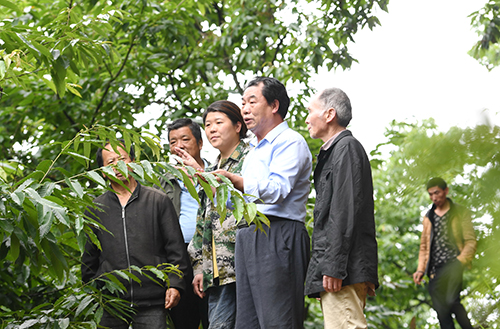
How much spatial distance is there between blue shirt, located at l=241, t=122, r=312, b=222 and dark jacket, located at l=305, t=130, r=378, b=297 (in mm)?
136

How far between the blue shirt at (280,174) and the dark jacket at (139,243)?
745 millimetres

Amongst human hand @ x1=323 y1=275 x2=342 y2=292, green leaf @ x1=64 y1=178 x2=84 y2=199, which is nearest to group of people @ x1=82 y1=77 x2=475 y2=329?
human hand @ x1=323 y1=275 x2=342 y2=292

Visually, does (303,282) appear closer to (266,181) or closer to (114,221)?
(266,181)

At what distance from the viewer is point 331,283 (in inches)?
93.1

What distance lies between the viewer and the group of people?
2426 millimetres

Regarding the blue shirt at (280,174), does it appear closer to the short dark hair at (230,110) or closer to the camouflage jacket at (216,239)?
the camouflage jacket at (216,239)

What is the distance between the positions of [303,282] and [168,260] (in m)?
1.02

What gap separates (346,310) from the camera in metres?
2.40

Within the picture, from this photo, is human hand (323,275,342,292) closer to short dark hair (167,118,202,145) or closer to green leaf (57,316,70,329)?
green leaf (57,316,70,329)

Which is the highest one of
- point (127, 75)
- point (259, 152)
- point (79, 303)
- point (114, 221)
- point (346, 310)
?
point (127, 75)

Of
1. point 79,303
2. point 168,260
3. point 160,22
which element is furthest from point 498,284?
point 160,22

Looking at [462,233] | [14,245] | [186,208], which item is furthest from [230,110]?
[462,233]

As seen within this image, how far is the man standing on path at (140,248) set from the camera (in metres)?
3.06

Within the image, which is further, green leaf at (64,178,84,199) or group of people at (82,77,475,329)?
group of people at (82,77,475,329)
